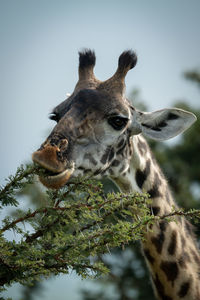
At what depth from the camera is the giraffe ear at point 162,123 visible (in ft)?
18.9

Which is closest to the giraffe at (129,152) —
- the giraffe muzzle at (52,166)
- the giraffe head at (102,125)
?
the giraffe head at (102,125)

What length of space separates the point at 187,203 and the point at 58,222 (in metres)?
12.5

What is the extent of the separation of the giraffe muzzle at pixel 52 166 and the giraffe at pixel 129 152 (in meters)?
0.11

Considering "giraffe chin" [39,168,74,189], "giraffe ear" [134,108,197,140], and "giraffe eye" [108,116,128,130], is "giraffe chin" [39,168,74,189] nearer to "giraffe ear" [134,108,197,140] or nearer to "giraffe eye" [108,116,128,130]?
"giraffe eye" [108,116,128,130]

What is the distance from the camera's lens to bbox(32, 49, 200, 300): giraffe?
5.10 m

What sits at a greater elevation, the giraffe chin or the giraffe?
the giraffe

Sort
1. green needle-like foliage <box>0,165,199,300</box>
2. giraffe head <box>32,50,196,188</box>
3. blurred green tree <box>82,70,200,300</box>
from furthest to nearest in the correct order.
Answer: blurred green tree <box>82,70,200,300</box> < giraffe head <box>32,50,196,188</box> < green needle-like foliage <box>0,165,199,300</box>

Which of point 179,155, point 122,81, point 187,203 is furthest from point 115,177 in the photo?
point 179,155

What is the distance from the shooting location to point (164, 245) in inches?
207

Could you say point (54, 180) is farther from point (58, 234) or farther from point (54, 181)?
point (58, 234)

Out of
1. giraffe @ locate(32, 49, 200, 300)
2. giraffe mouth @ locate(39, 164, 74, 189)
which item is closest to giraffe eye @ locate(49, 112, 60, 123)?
giraffe @ locate(32, 49, 200, 300)

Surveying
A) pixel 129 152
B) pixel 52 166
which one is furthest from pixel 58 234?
pixel 129 152

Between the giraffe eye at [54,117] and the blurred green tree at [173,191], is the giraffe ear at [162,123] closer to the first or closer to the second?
the giraffe eye at [54,117]

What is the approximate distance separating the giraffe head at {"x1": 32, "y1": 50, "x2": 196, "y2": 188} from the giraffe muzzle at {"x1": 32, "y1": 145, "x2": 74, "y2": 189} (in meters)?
0.02
